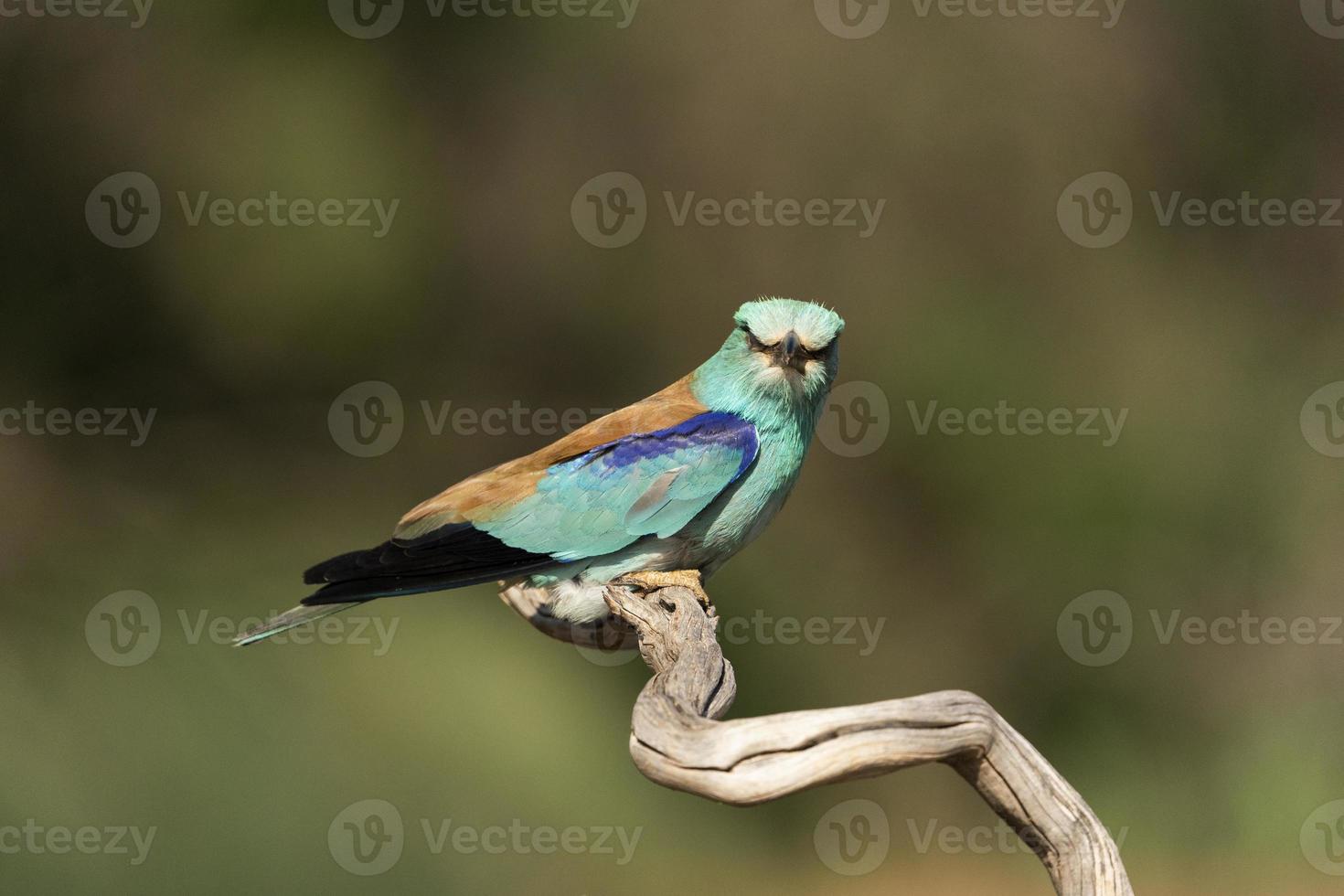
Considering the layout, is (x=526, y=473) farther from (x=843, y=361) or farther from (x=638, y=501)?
(x=843, y=361)

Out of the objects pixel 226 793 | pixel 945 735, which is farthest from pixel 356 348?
pixel 945 735

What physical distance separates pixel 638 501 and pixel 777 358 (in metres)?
0.61

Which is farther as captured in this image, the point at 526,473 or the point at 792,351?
the point at 526,473

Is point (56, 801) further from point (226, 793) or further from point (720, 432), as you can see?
point (720, 432)

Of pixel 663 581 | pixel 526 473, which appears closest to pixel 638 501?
pixel 663 581

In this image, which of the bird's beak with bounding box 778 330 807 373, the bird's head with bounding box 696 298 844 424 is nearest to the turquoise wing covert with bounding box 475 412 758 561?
the bird's head with bounding box 696 298 844 424

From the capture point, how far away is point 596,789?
7.56 m

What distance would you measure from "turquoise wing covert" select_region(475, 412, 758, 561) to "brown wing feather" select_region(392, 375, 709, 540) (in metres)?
0.06

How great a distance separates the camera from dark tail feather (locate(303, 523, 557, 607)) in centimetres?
386

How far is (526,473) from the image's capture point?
4227 millimetres

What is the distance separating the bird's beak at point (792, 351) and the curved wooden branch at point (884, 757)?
4.39 feet

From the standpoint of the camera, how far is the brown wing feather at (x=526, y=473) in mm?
4109

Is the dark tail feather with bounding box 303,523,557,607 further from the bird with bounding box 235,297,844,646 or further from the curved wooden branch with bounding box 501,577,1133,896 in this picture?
the curved wooden branch with bounding box 501,577,1133,896

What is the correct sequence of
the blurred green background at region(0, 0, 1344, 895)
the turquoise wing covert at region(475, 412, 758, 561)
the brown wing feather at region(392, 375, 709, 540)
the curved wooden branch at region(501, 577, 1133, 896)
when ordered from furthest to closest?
the blurred green background at region(0, 0, 1344, 895), the brown wing feather at region(392, 375, 709, 540), the turquoise wing covert at region(475, 412, 758, 561), the curved wooden branch at region(501, 577, 1133, 896)
